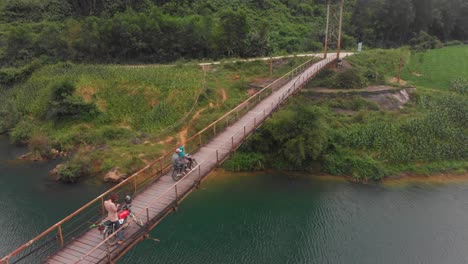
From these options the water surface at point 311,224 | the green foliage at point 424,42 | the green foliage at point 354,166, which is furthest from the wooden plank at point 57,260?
the green foliage at point 424,42

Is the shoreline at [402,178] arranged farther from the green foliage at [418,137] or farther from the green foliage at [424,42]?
the green foliage at [424,42]

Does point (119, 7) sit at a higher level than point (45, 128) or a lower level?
higher

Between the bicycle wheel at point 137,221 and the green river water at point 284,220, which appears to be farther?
the green river water at point 284,220

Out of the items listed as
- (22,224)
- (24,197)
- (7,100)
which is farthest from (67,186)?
(7,100)

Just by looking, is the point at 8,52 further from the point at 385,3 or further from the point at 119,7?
the point at 385,3

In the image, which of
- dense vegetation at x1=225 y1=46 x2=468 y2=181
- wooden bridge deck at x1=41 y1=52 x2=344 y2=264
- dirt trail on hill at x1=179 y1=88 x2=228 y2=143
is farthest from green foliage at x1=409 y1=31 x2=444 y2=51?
wooden bridge deck at x1=41 y1=52 x2=344 y2=264

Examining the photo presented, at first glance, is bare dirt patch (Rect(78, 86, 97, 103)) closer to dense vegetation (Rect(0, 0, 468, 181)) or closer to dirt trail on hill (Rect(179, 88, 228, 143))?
dense vegetation (Rect(0, 0, 468, 181))

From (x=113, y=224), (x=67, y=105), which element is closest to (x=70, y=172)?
→ (x=67, y=105)

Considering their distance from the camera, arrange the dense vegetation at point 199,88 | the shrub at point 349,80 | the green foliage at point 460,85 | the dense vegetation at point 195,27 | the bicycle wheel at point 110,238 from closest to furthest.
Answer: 1. the bicycle wheel at point 110,238
2. the dense vegetation at point 199,88
3. the shrub at point 349,80
4. the green foliage at point 460,85
5. the dense vegetation at point 195,27
